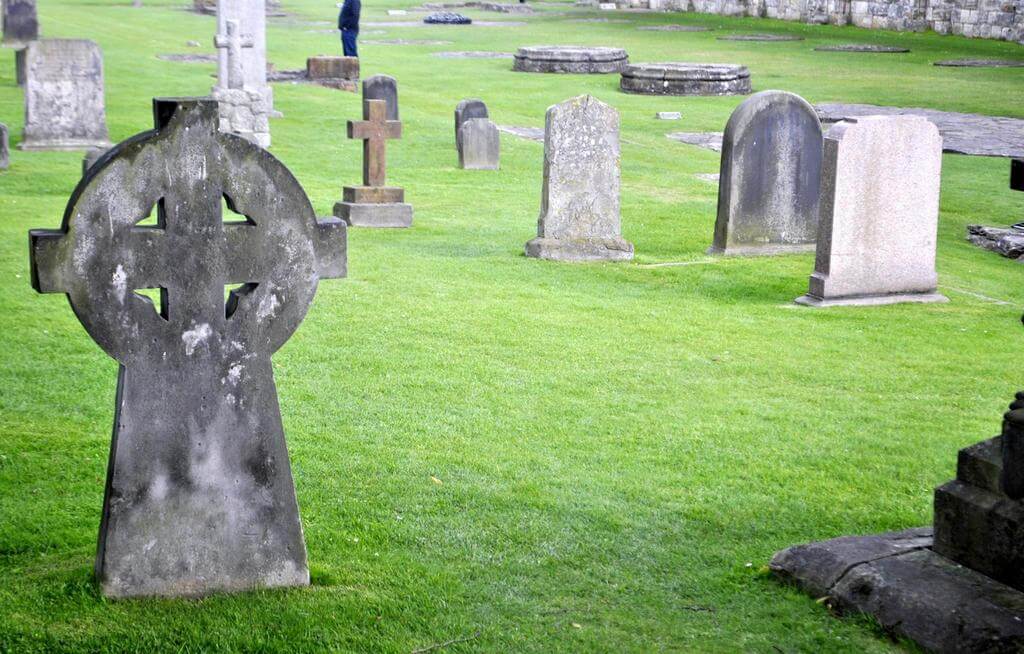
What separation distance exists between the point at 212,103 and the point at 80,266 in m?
0.63

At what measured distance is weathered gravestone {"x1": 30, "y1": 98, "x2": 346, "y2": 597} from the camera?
13.0 feet

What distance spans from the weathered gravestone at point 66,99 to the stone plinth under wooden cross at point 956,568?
14.0m

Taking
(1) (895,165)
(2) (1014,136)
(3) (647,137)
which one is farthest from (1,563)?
(2) (1014,136)

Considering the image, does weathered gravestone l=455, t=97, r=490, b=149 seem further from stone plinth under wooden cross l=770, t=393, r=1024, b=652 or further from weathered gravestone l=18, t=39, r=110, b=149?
stone plinth under wooden cross l=770, t=393, r=1024, b=652

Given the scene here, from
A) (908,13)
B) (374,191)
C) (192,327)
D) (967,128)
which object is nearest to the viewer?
(192,327)

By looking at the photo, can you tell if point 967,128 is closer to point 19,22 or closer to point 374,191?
point 374,191

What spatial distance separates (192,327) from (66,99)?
1359 centimetres

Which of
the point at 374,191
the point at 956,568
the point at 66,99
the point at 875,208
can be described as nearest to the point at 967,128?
the point at 374,191

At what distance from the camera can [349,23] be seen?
1093 inches

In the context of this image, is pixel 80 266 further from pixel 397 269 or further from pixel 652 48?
pixel 652 48

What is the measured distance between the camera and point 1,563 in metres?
4.59

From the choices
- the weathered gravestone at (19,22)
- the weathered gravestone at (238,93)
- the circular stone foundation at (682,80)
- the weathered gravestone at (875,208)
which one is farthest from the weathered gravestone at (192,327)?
the weathered gravestone at (19,22)

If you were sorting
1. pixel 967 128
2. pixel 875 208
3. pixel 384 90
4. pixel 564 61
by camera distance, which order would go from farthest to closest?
pixel 564 61 < pixel 967 128 < pixel 384 90 < pixel 875 208

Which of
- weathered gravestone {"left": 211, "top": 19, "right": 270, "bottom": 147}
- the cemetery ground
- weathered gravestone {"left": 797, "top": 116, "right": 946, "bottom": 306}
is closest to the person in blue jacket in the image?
weathered gravestone {"left": 211, "top": 19, "right": 270, "bottom": 147}
